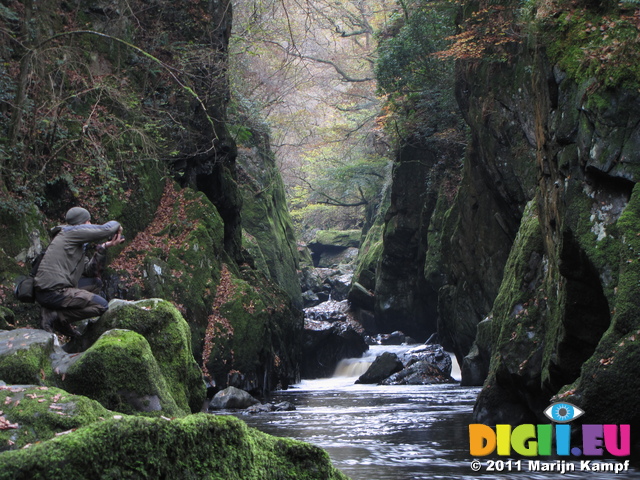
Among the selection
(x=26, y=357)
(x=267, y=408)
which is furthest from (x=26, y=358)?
(x=267, y=408)

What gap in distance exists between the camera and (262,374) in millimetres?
15430

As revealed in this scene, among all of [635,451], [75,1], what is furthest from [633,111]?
[75,1]

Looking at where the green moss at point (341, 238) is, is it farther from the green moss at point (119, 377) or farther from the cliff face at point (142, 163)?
the green moss at point (119, 377)

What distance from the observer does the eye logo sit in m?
6.43

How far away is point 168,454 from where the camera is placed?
268 centimetres

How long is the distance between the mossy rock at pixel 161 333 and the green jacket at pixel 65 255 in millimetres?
589

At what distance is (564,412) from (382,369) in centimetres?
1209

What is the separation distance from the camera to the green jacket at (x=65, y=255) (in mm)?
6398

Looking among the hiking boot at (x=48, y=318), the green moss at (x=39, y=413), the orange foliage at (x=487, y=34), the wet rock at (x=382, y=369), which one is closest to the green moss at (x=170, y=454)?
the green moss at (x=39, y=413)

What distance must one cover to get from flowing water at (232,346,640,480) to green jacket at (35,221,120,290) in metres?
3.67

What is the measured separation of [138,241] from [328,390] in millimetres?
6941

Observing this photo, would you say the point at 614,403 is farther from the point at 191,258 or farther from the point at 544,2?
the point at 191,258

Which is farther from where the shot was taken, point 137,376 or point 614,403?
point 614,403

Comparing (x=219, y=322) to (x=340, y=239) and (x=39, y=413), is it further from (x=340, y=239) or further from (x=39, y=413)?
(x=340, y=239)
